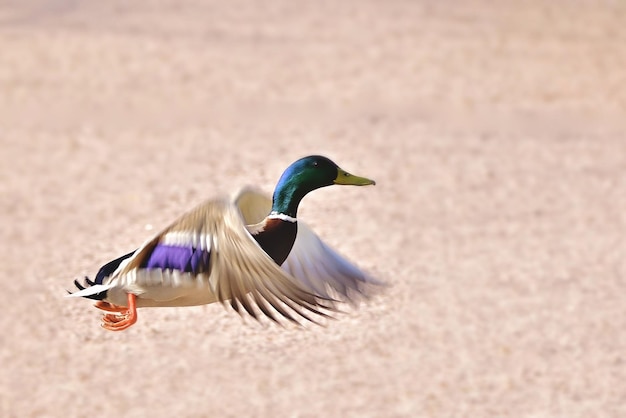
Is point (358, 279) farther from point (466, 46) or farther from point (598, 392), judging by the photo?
point (466, 46)

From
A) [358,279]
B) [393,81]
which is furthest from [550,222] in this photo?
[358,279]

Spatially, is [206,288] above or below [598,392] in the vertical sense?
above

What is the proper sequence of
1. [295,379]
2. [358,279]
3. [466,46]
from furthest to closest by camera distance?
[466,46], [295,379], [358,279]

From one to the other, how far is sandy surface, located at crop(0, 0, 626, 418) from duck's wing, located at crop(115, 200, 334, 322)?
3786 millimetres

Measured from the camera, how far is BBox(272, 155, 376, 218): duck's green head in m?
3.64

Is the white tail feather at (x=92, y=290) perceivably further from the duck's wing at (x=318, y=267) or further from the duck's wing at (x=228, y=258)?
the duck's wing at (x=318, y=267)

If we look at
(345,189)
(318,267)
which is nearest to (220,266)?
(318,267)

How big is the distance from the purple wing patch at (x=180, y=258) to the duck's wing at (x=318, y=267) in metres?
0.56

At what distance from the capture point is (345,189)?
10.2 meters

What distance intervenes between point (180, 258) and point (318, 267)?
83 centimetres

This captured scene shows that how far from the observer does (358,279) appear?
4.08 metres

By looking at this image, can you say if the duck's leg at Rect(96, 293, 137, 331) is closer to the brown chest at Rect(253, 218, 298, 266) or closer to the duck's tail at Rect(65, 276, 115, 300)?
the duck's tail at Rect(65, 276, 115, 300)

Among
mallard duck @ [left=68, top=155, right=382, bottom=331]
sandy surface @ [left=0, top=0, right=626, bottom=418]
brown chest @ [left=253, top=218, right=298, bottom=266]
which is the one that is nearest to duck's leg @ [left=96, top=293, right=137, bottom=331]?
mallard duck @ [left=68, top=155, right=382, bottom=331]

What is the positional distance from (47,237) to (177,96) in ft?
11.1
